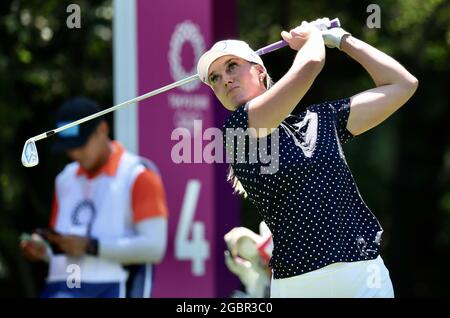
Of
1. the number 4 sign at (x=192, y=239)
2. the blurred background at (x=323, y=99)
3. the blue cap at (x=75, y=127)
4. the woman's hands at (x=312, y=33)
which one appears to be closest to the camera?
the woman's hands at (x=312, y=33)

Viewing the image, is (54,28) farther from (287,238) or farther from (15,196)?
(287,238)

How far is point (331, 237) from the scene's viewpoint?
3.50 metres

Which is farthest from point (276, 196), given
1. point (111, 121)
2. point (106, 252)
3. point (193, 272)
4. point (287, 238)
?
point (111, 121)

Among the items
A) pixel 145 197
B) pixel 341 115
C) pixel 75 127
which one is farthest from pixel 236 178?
pixel 75 127

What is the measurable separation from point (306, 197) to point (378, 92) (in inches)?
19.1

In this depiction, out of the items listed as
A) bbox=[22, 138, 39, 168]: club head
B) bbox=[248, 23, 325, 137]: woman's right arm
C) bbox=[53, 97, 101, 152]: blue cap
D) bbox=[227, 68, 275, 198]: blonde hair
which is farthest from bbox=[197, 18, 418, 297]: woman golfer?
bbox=[53, 97, 101, 152]: blue cap

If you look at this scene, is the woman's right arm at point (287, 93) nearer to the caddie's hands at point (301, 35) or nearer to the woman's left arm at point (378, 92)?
the caddie's hands at point (301, 35)

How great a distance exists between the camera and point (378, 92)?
371cm

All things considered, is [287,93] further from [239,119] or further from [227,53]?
[227,53]

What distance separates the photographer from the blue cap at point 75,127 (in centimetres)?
592

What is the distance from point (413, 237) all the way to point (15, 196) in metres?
5.28

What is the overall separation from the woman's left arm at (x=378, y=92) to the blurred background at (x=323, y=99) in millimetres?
4075

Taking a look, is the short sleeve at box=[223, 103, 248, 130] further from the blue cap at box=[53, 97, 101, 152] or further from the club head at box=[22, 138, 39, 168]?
the blue cap at box=[53, 97, 101, 152]

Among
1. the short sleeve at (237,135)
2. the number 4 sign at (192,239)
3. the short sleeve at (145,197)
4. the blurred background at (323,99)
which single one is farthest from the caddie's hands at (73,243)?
the short sleeve at (237,135)
